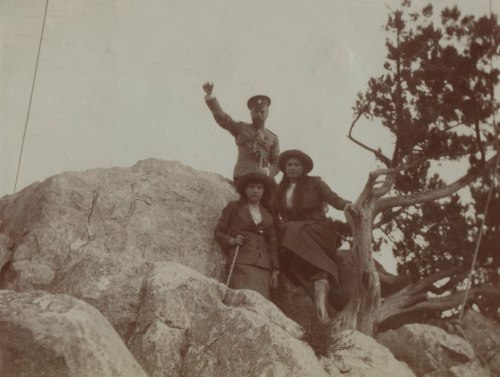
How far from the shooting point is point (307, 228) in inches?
327

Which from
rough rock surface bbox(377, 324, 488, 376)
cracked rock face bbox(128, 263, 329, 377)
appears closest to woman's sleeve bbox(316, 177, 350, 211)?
rough rock surface bbox(377, 324, 488, 376)

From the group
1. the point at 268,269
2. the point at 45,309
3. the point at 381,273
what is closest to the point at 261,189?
the point at 268,269

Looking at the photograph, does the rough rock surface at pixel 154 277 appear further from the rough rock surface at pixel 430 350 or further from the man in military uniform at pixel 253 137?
the man in military uniform at pixel 253 137

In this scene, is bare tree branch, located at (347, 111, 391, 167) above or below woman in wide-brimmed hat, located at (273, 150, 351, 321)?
above

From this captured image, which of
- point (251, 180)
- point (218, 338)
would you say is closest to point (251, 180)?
point (251, 180)

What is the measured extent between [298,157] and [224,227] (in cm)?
173

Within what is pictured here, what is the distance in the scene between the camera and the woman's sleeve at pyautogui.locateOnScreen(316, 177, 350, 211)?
8.54 meters

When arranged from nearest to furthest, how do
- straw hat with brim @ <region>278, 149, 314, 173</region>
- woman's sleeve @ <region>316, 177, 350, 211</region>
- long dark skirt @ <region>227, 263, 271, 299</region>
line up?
long dark skirt @ <region>227, 263, 271, 299</region>, woman's sleeve @ <region>316, 177, 350, 211</region>, straw hat with brim @ <region>278, 149, 314, 173</region>

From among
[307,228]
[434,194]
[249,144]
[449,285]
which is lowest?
[449,285]

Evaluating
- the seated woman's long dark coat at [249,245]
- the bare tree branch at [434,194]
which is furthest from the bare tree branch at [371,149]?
the seated woman's long dark coat at [249,245]

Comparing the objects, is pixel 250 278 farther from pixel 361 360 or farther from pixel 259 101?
pixel 259 101

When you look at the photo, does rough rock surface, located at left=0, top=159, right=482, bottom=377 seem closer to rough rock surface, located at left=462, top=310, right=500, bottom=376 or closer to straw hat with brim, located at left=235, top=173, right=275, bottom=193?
straw hat with brim, located at left=235, top=173, right=275, bottom=193

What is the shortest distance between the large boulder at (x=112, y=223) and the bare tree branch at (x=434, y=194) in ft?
7.48

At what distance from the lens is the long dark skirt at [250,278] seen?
7531 millimetres
